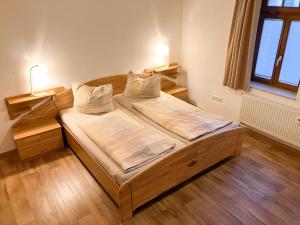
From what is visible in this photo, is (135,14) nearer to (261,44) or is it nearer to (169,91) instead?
(169,91)

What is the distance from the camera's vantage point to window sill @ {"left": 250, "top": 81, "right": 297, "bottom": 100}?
3.10m

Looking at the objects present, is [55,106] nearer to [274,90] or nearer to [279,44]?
[274,90]

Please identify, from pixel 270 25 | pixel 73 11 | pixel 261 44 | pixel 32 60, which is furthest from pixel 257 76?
pixel 32 60

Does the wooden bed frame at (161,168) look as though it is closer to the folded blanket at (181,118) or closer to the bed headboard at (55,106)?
the bed headboard at (55,106)

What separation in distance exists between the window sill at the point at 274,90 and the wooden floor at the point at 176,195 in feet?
2.38

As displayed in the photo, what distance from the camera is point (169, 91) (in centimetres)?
417

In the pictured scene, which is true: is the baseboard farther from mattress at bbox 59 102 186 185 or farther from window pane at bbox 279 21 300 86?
mattress at bbox 59 102 186 185

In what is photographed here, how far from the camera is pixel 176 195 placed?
8.26ft

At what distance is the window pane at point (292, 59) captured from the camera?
303cm

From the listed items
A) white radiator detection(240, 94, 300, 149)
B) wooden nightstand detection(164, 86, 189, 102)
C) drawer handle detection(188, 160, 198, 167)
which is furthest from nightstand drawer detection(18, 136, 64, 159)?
white radiator detection(240, 94, 300, 149)

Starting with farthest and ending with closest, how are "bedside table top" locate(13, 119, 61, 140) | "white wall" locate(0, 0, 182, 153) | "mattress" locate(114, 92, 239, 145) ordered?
"bedside table top" locate(13, 119, 61, 140), "white wall" locate(0, 0, 182, 153), "mattress" locate(114, 92, 239, 145)

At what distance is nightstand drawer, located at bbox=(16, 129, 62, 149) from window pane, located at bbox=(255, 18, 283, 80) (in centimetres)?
288

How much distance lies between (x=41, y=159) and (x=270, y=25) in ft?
11.2

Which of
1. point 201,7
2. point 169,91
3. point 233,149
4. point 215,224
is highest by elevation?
point 201,7
